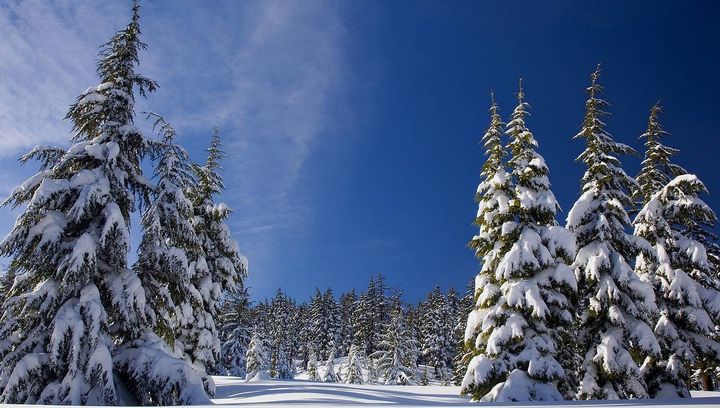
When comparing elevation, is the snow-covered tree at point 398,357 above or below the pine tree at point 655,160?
below

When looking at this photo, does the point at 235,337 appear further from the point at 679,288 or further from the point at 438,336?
the point at 679,288

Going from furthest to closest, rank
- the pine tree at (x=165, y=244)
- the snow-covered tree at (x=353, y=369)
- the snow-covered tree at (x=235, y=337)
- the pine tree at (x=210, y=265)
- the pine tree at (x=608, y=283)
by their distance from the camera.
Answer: the snow-covered tree at (x=353, y=369), the snow-covered tree at (x=235, y=337), the pine tree at (x=210, y=265), the pine tree at (x=608, y=283), the pine tree at (x=165, y=244)

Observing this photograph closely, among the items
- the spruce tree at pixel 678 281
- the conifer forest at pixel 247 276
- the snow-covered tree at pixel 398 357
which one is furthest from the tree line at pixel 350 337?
the spruce tree at pixel 678 281

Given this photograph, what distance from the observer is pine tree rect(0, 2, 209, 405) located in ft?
36.9

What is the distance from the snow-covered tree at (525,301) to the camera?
17547 mm

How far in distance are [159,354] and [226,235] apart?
16.0 m

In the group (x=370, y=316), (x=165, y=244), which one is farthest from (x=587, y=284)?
(x=370, y=316)

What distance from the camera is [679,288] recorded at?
73.2ft

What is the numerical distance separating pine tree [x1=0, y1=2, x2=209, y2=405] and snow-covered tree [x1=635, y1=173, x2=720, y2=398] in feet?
67.9

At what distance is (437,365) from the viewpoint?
7262cm

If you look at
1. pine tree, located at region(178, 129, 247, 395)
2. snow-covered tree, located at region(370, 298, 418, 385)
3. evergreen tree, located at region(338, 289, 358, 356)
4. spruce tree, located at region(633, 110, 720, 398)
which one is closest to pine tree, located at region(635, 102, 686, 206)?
spruce tree, located at region(633, 110, 720, 398)

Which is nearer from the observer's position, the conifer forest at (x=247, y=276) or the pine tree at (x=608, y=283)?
the conifer forest at (x=247, y=276)

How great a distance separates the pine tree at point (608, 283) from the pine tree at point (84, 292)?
16062mm

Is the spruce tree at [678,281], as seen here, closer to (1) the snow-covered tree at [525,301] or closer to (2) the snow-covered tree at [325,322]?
(1) the snow-covered tree at [525,301]
